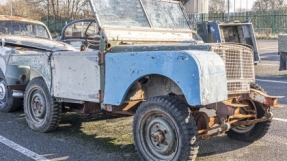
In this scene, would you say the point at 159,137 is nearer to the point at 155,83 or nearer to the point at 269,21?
the point at 155,83

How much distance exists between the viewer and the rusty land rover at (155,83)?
4.25m

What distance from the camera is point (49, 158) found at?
5.08 m

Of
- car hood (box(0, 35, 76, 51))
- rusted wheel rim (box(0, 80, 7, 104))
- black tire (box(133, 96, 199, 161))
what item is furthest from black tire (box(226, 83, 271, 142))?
rusted wheel rim (box(0, 80, 7, 104))

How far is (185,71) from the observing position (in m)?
4.15

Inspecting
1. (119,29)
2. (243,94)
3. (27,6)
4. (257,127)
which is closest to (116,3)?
(119,29)

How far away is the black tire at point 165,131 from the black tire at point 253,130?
1.35m

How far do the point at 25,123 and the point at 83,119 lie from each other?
960mm

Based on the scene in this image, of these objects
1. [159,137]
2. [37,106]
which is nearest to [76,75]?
[37,106]

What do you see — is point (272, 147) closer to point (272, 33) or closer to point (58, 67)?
point (58, 67)

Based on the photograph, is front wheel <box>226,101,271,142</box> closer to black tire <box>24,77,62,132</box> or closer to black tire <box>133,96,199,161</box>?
black tire <box>133,96,199,161</box>

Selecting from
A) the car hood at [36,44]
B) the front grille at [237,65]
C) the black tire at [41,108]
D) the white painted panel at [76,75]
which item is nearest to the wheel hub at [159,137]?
the front grille at [237,65]

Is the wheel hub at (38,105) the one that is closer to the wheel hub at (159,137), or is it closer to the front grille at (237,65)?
the wheel hub at (159,137)

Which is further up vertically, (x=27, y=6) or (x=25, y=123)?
(x=27, y=6)

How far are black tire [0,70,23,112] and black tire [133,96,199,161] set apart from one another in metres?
3.87
